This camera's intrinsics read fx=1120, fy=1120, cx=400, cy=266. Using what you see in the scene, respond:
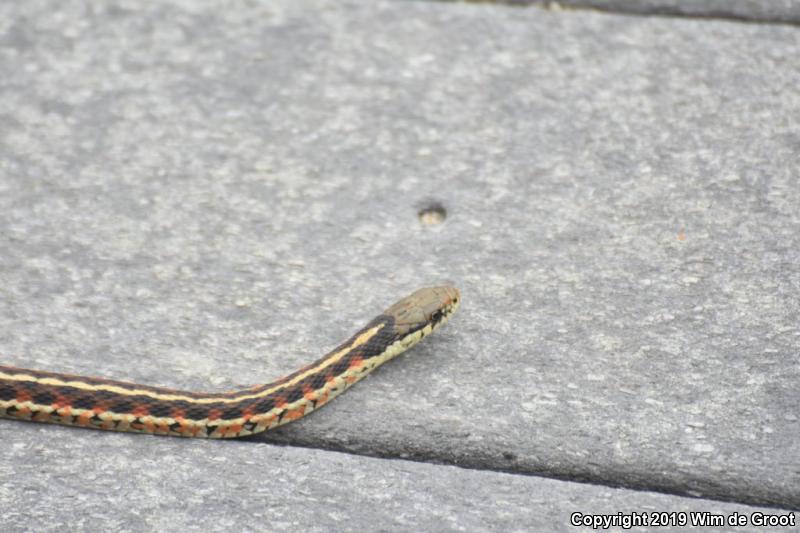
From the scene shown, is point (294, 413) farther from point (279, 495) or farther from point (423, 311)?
point (423, 311)

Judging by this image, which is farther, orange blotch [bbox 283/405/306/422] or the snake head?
the snake head

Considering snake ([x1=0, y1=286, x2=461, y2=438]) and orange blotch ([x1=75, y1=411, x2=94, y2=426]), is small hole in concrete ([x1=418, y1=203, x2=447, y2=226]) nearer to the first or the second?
snake ([x1=0, y1=286, x2=461, y2=438])

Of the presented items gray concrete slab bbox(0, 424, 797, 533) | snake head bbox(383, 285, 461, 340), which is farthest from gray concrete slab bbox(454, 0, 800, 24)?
gray concrete slab bbox(0, 424, 797, 533)

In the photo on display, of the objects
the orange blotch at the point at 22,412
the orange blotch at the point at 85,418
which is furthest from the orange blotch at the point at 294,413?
the orange blotch at the point at 22,412

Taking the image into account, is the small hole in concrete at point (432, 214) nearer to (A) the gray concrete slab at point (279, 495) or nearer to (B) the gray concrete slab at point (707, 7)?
(A) the gray concrete slab at point (279, 495)

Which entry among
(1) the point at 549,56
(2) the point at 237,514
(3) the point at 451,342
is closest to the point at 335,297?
(3) the point at 451,342

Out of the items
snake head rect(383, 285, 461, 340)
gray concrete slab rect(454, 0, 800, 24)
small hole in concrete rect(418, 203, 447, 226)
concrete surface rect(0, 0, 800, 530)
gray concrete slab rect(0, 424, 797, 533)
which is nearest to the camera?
gray concrete slab rect(0, 424, 797, 533)

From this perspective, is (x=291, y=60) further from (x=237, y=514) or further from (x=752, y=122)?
(x=237, y=514)
